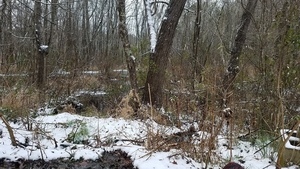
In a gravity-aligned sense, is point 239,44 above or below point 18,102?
above

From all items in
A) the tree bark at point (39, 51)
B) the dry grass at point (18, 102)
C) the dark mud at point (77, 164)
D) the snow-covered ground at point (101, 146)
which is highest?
the tree bark at point (39, 51)

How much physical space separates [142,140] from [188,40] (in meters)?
10.9

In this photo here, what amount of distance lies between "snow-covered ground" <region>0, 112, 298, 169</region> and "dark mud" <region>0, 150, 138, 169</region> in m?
0.07

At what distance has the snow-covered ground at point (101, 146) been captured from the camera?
433 centimetres

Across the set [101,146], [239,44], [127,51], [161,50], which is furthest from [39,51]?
[239,44]

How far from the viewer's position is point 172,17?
739 cm

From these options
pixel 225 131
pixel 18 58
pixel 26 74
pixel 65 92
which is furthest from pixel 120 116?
pixel 18 58

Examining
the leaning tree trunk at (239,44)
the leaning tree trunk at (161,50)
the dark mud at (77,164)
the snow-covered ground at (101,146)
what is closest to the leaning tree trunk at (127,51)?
the leaning tree trunk at (161,50)

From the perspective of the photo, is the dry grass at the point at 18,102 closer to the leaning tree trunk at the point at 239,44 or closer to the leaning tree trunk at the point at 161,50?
the leaning tree trunk at the point at 161,50

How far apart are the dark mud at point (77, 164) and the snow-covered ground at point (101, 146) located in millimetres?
72

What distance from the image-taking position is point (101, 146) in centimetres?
505

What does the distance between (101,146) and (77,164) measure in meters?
0.55

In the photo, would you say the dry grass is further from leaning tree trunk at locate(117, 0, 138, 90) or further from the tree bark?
leaning tree trunk at locate(117, 0, 138, 90)

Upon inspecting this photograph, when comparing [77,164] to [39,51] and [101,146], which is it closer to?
[101,146]
